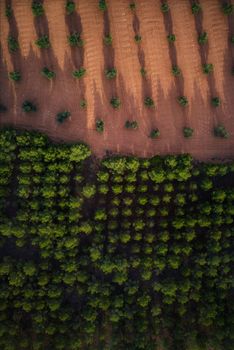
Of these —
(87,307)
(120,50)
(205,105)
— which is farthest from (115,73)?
(87,307)

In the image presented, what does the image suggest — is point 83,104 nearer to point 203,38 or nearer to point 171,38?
point 171,38

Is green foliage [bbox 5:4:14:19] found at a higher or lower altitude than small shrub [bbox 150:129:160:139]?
higher

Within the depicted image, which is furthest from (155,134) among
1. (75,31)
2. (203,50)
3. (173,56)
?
(75,31)

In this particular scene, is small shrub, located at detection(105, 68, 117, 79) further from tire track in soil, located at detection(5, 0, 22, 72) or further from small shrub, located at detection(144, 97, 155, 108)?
tire track in soil, located at detection(5, 0, 22, 72)

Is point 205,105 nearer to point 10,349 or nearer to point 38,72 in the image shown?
point 38,72

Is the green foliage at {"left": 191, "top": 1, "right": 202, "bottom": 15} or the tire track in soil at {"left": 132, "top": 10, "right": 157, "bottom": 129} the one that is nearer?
the tire track in soil at {"left": 132, "top": 10, "right": 157, "bottom": 129}

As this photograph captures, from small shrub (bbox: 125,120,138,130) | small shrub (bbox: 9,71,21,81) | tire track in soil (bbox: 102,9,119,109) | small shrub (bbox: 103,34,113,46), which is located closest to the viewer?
small shrub (bbox: 9,71,21,81)

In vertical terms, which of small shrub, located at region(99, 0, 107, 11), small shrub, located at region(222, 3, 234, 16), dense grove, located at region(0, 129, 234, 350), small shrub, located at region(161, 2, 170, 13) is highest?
small shrub, located at region(99, 0, 107, 11)

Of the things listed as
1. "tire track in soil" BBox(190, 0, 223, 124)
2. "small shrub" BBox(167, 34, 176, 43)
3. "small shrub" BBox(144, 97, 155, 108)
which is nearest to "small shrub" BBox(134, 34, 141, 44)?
"small shrub" BBox(167, 34, 176, 43)
